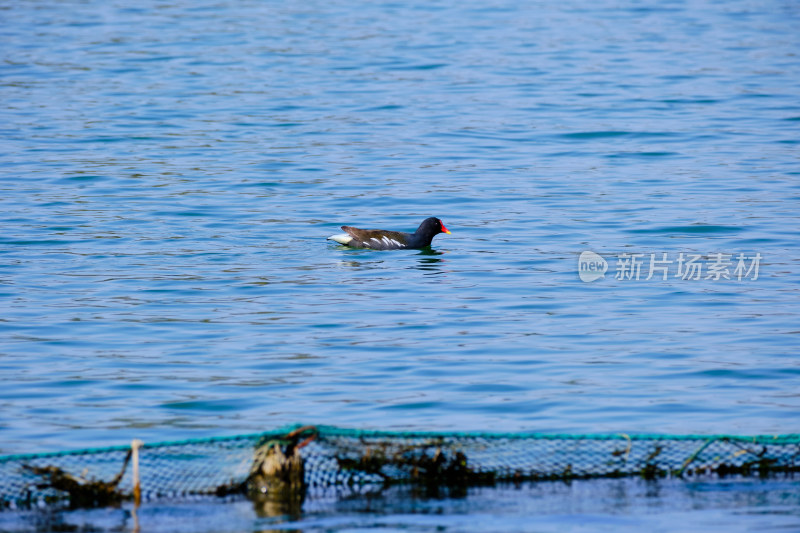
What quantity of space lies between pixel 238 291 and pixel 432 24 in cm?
2442

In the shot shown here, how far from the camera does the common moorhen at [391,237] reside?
16.0 metres

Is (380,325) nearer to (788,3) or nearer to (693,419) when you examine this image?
(693,419)

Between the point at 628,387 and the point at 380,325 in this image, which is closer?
the point at 628,387

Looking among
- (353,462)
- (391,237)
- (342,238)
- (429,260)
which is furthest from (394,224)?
(353,462)

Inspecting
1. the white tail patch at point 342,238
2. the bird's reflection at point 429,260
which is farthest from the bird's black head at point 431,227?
the white tail patch at point 342,238

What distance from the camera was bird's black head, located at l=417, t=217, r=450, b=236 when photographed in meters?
16.2

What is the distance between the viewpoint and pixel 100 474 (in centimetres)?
810

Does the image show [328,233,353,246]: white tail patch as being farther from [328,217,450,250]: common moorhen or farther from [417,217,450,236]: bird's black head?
[417,217,450,236]: bird's black head

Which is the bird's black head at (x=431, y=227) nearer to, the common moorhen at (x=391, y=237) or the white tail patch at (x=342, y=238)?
the common moorhen at (x=391, y=237)

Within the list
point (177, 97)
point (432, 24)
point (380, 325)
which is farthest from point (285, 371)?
point (432, 24)

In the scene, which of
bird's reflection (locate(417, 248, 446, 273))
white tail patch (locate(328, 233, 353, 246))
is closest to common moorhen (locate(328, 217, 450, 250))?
white tail patch (locate(328, 233, 353, 246))

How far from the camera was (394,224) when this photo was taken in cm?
1781

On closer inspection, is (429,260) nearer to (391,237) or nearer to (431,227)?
(431,227)

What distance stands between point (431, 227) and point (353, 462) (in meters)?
8.31
